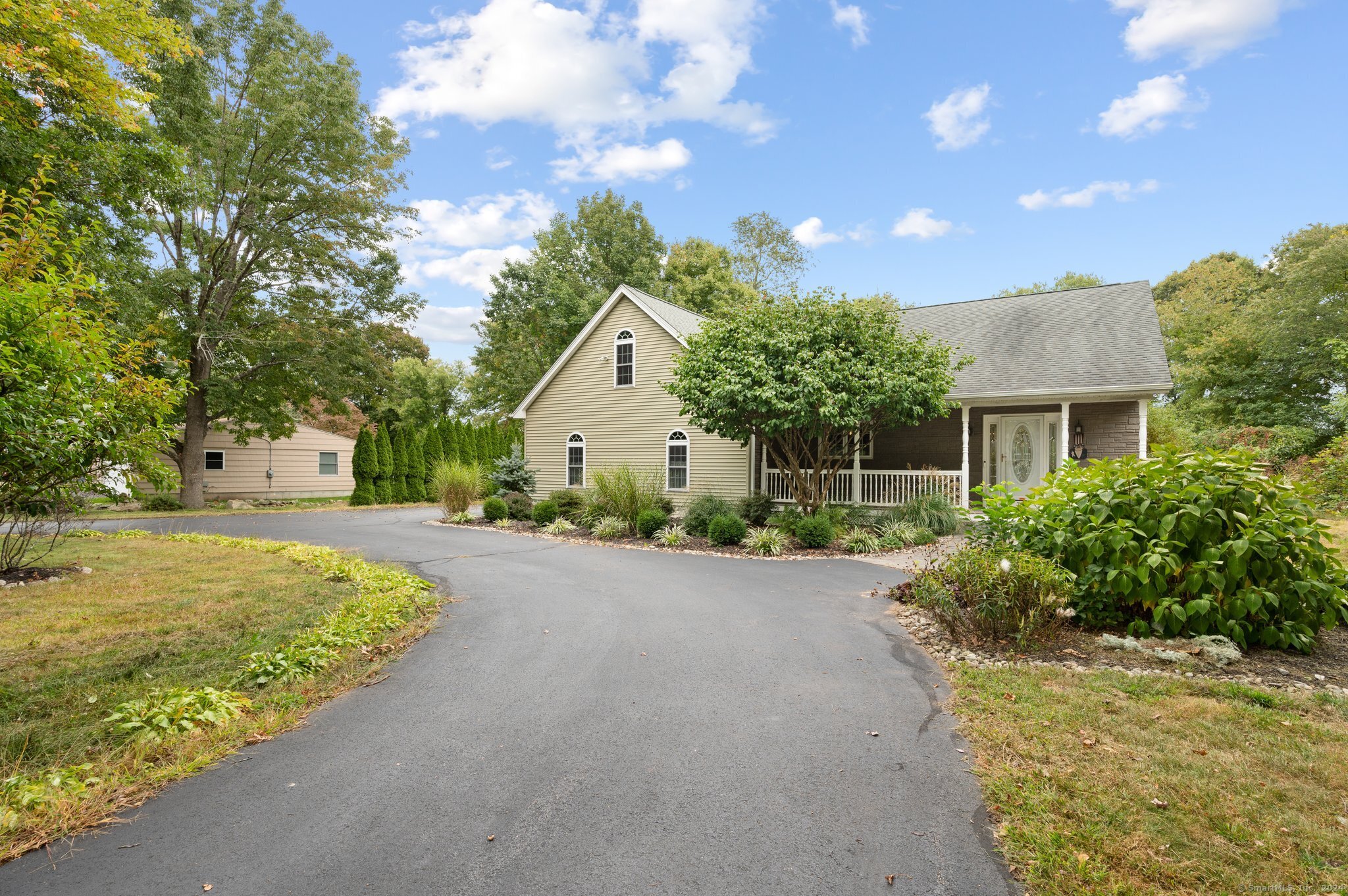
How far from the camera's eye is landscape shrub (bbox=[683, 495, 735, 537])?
13.3 metres

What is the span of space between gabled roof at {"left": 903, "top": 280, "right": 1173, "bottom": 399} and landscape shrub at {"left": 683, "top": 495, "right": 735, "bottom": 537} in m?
6.12

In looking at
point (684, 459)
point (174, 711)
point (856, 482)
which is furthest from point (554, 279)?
point (174, 711)

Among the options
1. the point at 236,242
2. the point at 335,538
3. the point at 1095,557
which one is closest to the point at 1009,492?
A: the point at 1095,557

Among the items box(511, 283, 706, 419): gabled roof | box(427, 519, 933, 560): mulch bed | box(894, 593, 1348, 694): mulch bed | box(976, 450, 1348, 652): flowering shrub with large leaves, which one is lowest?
box(427, 519, 933, 560): mulch bed

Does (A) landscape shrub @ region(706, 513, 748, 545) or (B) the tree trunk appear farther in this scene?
(B) the tree trunk

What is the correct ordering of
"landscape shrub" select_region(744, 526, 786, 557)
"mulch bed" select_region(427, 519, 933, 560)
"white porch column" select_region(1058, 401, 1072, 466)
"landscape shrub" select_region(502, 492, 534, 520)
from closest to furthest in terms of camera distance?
"mulch bed" select_region(427, 519, 933, 560) → "landscape shrub" select_region(744, 526, 786, 557) → "white porch column" select_region(1058, 401, 1072, 466) → "landscape shrub" select_region(502, 492, 534, 520)

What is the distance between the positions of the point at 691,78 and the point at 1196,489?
1367 cm

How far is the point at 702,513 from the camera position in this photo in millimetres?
13406

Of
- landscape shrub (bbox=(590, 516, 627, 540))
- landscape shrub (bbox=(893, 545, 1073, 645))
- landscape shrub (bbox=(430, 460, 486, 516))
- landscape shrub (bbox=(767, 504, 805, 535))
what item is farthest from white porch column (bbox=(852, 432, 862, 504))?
landscape shrub (bbox=(430, 460, 486, 516))

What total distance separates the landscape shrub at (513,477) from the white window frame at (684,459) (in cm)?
508

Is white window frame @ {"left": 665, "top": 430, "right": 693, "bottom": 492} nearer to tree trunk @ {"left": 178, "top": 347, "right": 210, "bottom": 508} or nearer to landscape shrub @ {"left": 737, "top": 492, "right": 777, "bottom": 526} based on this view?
landscape shrub @ {"left": 737, "top": 492, "right": 777, "bottom": 526}

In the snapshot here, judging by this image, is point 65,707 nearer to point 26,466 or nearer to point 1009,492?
point 26,466

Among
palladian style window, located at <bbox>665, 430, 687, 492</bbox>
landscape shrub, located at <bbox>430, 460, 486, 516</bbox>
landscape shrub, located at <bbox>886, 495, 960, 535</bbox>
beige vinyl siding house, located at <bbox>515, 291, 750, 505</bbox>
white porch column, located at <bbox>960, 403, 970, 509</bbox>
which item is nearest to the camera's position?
landscape shrub, located at <bbox>886, 495, 960, 535</bbox>

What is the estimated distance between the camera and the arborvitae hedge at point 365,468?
2447 centimetres
